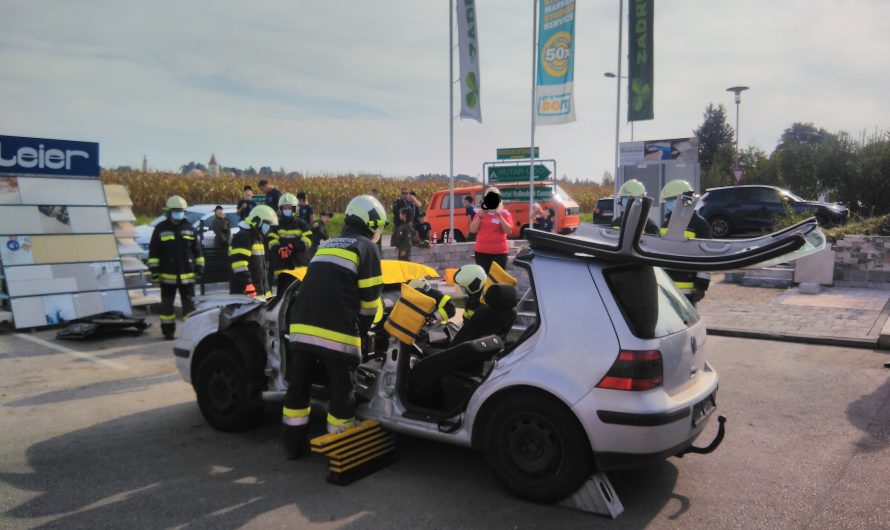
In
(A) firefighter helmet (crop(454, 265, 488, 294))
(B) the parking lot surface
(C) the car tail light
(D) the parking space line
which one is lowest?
(D) the parking space line

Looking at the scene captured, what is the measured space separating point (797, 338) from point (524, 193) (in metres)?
13.0

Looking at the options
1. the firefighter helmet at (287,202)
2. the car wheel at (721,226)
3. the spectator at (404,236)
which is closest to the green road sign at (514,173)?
the car wheel at (721,226)

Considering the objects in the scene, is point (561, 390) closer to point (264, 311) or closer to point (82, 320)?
point (264, 311)

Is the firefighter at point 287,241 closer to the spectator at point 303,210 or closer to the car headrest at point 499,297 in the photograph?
the spectator at point 303,210

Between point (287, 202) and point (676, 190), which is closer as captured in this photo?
point (676, 190)

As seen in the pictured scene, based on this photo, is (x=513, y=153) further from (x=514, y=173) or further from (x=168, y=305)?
(x=168, y=305)

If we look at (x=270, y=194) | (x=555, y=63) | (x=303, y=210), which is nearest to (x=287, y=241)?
(x=303, y=210)

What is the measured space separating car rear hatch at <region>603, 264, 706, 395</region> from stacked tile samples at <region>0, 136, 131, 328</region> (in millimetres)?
9048

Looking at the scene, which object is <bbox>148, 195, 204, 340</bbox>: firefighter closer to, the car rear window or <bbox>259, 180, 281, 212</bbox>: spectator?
<bbox>259, 180, 281, 212</bbox>: spectator

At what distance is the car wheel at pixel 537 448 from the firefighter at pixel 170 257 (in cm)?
635

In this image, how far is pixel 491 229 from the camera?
892 centimetres

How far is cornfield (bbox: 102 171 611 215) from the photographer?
27.1m

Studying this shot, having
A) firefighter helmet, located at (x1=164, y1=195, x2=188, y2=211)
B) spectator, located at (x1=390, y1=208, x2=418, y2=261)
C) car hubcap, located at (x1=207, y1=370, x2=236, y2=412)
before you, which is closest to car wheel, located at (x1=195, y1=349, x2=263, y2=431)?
car hubcap, located at (x1=207, y1=370, x2=236, y2=412)

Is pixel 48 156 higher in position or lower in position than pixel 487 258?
higher
